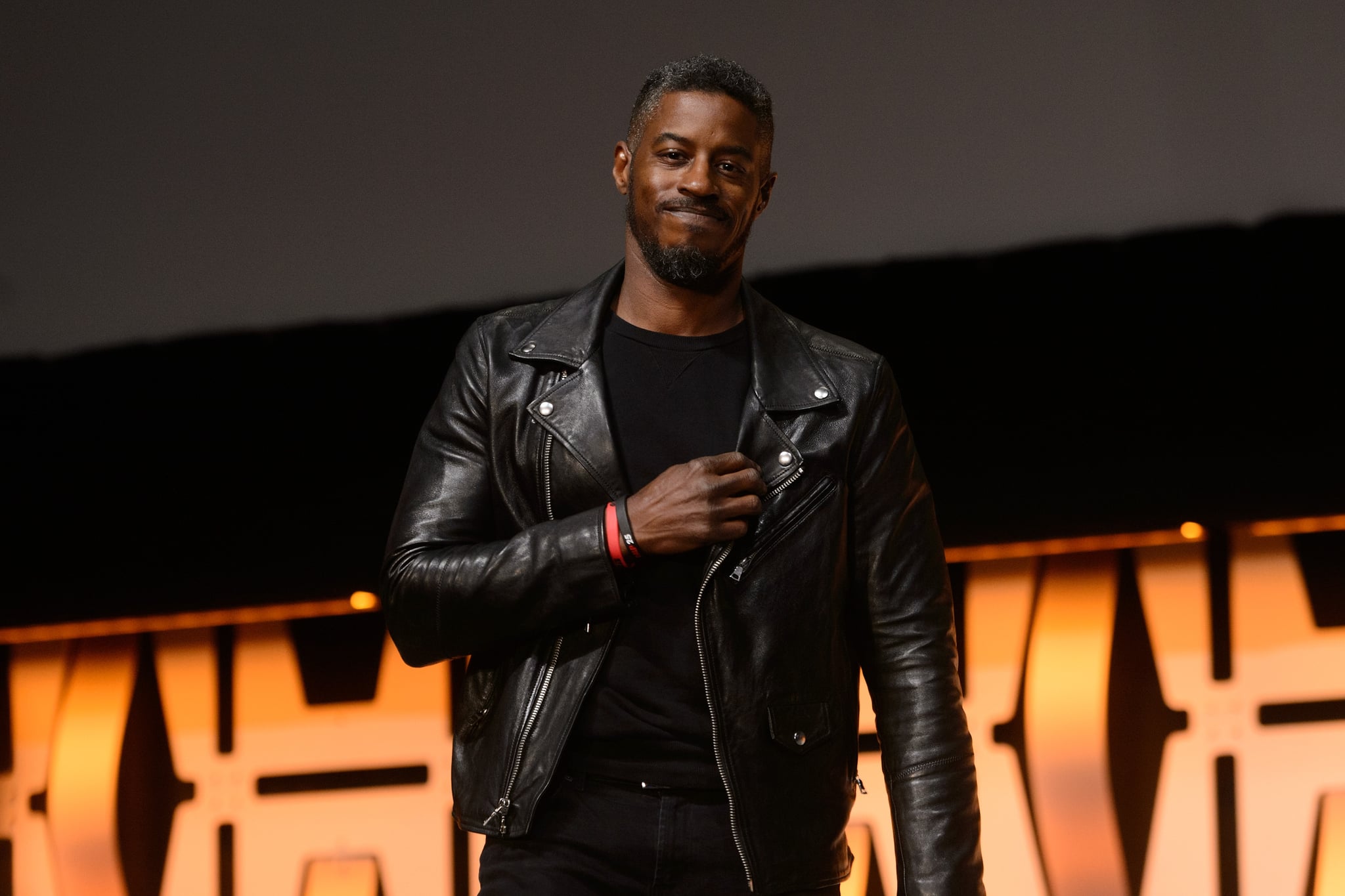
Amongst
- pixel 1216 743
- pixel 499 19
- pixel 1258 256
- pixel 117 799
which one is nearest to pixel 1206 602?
pixel 1216 743

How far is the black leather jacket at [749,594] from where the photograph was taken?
5.50 ft

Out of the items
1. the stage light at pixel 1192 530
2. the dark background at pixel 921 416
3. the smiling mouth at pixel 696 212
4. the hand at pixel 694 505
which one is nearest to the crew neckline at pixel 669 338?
the smiling mouth at pixel 696 212

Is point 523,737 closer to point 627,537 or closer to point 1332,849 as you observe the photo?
point 627,537

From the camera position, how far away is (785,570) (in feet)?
5.79

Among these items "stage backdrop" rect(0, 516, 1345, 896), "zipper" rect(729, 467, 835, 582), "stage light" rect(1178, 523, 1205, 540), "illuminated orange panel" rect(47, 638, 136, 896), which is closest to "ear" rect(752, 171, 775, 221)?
"zipper" rect(729, 467, 835, 582)

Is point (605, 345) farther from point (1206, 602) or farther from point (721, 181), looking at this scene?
point (1206, 602)

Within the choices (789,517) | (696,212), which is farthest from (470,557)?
(696,212)

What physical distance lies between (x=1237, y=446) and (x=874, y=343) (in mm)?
805

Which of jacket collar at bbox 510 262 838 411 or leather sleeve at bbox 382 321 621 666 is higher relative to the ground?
jacket collar at bbox 510 262 838 411

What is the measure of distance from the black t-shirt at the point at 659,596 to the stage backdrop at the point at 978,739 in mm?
1447

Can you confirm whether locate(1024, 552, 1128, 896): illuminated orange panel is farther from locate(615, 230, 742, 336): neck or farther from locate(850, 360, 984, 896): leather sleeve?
locate(615, 230, 742, 336): neck

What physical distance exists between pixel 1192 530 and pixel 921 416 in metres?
0.63

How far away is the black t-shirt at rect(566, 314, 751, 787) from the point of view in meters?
1.68

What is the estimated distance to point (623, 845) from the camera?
1643 millimetres
